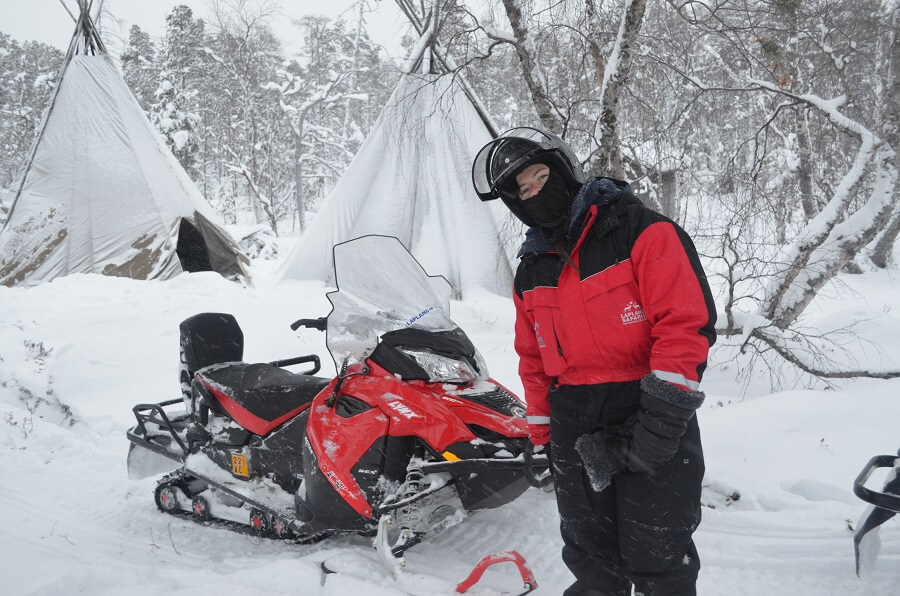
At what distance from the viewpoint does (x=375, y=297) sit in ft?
9.04

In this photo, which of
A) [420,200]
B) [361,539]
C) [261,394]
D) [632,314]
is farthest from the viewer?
[420,200]

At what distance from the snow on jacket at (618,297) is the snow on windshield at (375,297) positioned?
0.89 metres

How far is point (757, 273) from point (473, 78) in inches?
167

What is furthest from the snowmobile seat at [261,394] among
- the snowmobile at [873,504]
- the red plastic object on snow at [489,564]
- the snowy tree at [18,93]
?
the snowy tree at [18,93]

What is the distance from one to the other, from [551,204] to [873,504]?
1.25 meters

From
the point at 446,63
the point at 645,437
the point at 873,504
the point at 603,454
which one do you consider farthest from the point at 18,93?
the point at 873,504

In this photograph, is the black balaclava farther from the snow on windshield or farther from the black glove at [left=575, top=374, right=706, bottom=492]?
the snow on windshield

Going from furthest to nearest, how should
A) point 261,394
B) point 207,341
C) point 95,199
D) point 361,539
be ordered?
point 95,199, point 207,341, point 261,394, point 361,539

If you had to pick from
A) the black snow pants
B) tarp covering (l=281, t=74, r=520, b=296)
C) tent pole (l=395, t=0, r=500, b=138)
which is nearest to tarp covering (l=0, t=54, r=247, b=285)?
tarp covering (l=281, t=74, r=520, b=296)

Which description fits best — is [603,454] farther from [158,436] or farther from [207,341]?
[158,436]

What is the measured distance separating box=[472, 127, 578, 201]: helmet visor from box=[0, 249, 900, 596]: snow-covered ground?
1.61 m

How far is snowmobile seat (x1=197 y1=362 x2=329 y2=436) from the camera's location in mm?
2996

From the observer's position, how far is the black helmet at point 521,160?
6.27 ft

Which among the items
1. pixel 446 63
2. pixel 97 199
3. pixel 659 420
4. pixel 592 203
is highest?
pixel 446 63
